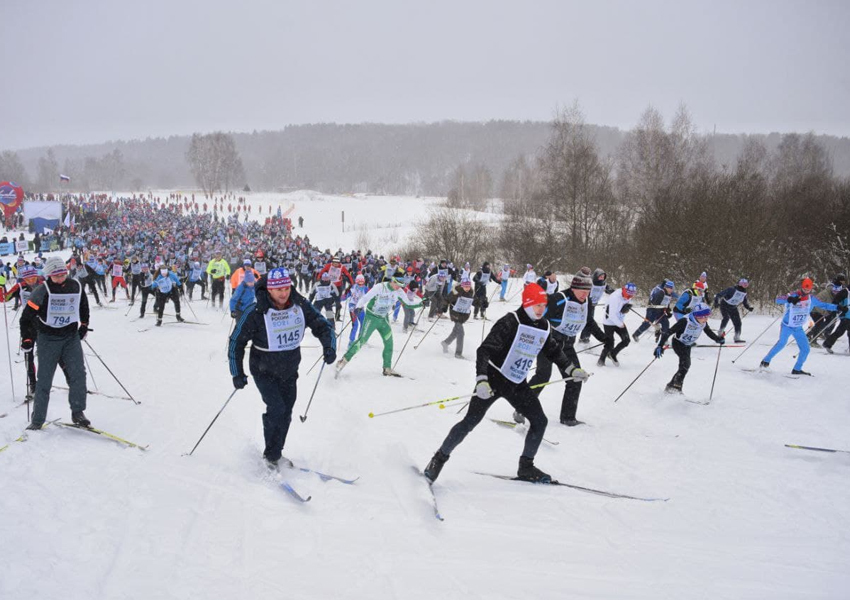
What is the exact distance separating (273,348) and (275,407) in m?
0.57

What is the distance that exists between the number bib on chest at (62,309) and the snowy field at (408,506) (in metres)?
1.17

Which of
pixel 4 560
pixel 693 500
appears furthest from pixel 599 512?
pixel 4 560

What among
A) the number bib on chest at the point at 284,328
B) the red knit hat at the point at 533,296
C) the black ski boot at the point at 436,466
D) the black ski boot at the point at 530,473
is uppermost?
the red knit hat at the point at 533,296

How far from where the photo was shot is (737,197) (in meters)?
20.2

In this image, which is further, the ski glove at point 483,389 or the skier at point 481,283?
the skier at point 481,283

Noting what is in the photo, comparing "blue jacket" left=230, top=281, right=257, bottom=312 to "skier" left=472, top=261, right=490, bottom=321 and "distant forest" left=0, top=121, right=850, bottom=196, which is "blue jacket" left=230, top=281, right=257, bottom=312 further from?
"distant forest" left=0, top=121, right=850, bottom=196

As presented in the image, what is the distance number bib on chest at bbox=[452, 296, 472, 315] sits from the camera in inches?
410

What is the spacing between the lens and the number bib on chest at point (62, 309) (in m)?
5.30

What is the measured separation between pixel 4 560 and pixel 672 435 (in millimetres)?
7093

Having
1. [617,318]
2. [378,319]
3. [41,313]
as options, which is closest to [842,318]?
[617,318]

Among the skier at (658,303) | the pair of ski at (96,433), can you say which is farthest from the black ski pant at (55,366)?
the skier at (658,303)

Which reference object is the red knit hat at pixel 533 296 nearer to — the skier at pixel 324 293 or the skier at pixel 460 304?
the skier at pixel 460 304

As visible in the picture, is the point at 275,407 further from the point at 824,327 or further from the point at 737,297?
the point at 824,327

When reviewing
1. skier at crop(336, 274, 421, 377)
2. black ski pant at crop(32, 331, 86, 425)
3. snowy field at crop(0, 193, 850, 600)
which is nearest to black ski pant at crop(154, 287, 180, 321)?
snowy field at crop(0, 193, 850, 600)
